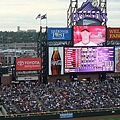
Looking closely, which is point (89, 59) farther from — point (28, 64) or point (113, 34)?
point (28, 64)

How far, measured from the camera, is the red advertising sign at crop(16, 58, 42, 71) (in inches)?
1375

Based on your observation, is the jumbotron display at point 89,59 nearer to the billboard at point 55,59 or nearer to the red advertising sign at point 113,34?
the billboard at point 55,59

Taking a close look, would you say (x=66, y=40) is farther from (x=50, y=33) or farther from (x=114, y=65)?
(x=114, y=65)

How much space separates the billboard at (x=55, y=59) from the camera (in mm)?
35656

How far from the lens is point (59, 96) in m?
34.3

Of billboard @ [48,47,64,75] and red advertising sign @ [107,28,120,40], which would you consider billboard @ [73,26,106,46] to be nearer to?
red advertising sign @ [107,28,120,40]

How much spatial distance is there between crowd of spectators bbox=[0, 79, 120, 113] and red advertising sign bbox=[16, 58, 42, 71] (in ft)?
5.70

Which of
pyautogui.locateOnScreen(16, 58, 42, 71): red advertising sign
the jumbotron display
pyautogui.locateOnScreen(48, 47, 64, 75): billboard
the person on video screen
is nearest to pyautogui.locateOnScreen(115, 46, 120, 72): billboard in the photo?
the jumbotron display

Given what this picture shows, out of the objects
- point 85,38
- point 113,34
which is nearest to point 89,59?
point 85,38

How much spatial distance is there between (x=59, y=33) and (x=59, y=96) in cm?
657

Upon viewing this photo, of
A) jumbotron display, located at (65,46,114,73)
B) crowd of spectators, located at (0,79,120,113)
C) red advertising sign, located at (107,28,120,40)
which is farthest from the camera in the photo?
red advertising sign, located at (107,28,120,40)

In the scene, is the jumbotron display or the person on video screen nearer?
the jumbotron display

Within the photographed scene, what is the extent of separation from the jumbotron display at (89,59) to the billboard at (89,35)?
55cm

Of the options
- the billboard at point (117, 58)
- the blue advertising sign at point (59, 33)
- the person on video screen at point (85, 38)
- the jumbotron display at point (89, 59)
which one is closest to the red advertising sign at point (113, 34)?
the billboard at point (117, 58)
